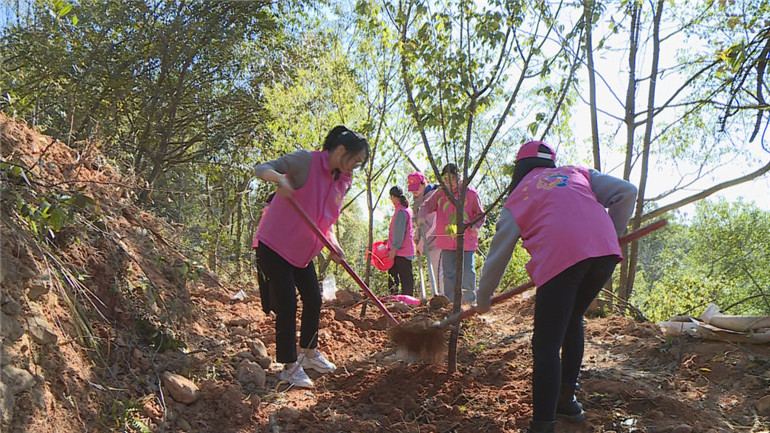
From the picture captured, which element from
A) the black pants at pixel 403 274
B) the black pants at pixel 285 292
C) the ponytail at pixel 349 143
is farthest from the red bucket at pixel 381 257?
the ponytail at pixel 349 143

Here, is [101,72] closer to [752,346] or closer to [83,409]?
[83,409]

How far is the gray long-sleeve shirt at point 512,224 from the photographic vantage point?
8.32 feet

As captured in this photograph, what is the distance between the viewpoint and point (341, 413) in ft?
9.91

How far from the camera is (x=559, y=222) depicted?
2344mm

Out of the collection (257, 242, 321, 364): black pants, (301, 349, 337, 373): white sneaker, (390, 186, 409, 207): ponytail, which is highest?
(390, 186, 409, 207): ponytail

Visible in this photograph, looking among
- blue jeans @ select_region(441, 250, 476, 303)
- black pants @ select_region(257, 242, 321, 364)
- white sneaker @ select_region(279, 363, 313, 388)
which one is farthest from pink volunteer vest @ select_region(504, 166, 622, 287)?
blue jeans @ select_region(441, 250, 476, 303)

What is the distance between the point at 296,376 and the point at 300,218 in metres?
1.01

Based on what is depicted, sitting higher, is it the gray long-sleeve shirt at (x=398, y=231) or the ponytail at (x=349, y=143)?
the ponytail at (x=349, y=143)

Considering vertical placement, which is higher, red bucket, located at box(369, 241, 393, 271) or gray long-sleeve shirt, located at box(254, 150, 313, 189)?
gray long-sleeve shirt, located at box(254, 150, 313, 189)

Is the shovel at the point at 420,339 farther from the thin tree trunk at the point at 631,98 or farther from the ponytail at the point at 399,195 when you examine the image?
the thin tree trunk at the point at 631,98

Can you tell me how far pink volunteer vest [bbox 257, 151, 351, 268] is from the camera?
3.21 m

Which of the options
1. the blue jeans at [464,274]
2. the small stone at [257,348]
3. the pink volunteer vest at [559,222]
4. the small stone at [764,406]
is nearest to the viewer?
the pink volunteer vest at [559,222]

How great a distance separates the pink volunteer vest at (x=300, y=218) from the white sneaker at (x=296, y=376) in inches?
26.1

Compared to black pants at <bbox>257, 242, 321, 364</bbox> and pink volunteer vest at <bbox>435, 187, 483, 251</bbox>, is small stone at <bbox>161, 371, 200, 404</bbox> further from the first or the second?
pink volunteer vest at <bbox>435, 187, 483, 251</bbox>
